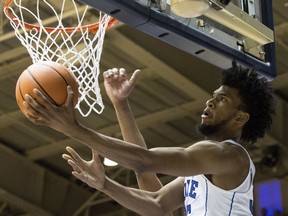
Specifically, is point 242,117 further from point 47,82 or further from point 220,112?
point 47,82

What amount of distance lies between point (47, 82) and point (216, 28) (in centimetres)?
126

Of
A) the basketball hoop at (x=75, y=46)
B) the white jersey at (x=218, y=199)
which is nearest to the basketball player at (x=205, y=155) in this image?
the white jersey at (x=218, y=199)

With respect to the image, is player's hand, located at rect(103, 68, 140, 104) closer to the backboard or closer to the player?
the player

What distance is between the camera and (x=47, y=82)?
10.8 ft

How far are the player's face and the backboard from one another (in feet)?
1.45

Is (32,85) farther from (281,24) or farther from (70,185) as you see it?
(70,185)

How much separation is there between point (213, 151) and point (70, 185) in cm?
956

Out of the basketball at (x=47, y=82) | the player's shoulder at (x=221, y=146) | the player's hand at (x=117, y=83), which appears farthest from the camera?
the player's hand at (x=117, y=83)

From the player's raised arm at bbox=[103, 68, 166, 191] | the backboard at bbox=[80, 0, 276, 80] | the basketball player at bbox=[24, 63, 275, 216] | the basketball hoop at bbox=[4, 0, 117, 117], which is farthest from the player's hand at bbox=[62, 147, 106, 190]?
the backboard at bbox=[80, 0, 276, 80]

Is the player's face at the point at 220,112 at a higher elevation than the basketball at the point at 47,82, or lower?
lower

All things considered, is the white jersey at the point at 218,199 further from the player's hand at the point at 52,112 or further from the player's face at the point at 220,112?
the player's hand at the point at 52,112

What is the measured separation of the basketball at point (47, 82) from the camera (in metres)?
3.18

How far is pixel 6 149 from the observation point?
11.5 m

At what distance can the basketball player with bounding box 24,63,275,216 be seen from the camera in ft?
10.0
